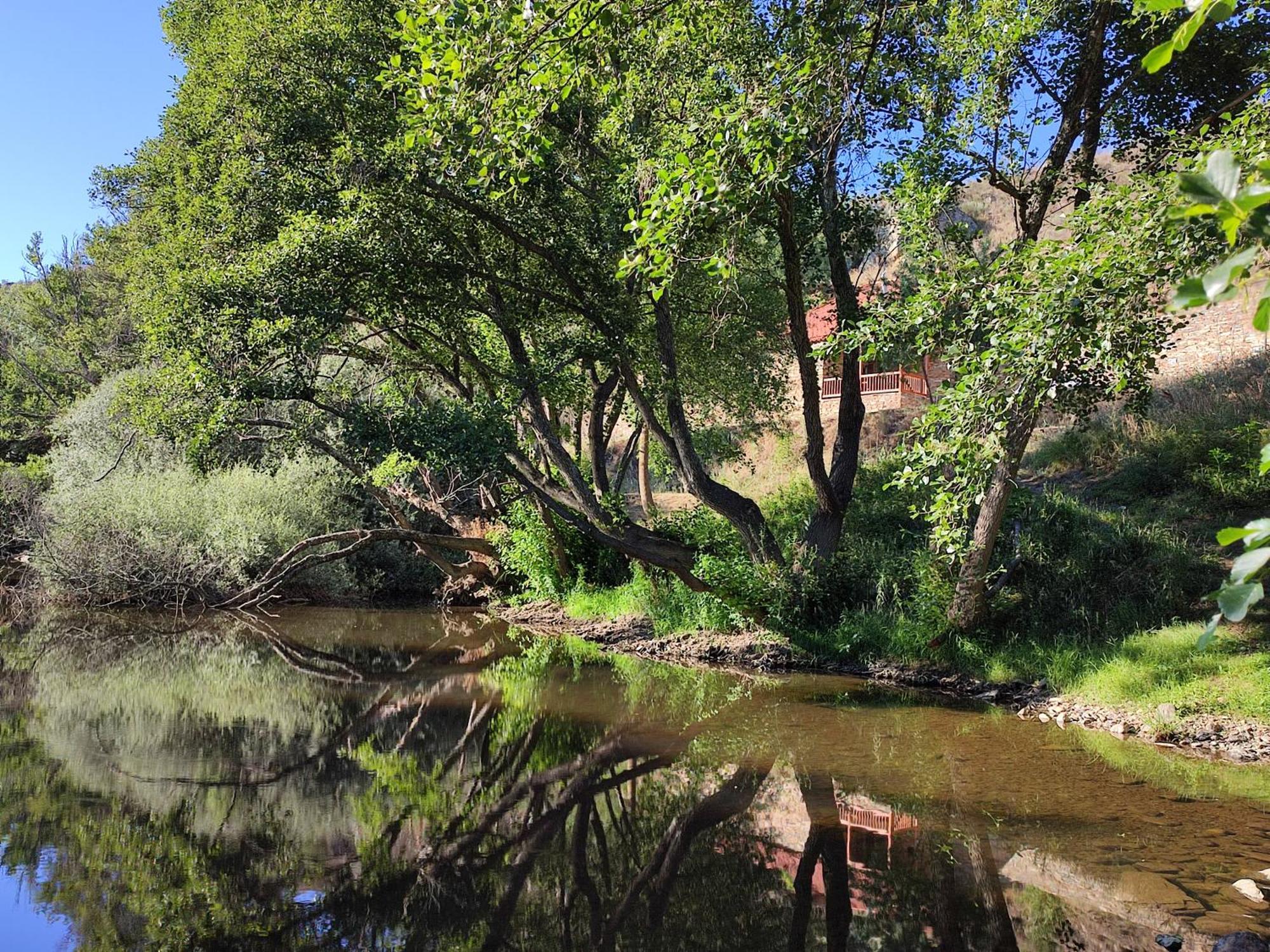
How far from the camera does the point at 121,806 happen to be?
7168 millimetres

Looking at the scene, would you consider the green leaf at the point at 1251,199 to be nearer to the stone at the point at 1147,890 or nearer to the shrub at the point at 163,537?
the stone at the point at 1147,890

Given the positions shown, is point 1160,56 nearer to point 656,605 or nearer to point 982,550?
point 982,550

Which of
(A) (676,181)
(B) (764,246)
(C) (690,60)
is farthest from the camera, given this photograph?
(B) (764,246)

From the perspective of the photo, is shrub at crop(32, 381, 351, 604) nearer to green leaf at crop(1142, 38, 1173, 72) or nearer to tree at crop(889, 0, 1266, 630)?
tree at crop(889, 0, 1266, 630)

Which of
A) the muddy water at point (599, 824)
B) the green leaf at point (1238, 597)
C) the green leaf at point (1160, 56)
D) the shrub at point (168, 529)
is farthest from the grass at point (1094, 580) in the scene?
the green leaf at point (1238, 597)

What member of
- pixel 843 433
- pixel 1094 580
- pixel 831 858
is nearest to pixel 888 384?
pixel 843 433

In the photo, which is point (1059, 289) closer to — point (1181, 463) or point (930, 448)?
point (930, 448)

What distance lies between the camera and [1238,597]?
123 centimetres

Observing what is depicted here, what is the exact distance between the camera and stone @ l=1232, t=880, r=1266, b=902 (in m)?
5.02

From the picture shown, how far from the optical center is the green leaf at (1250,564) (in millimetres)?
1204

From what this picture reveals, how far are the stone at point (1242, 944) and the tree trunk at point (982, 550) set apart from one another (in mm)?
5851

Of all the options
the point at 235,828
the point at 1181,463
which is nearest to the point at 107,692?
the point at 235,828

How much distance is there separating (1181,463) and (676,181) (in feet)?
40.5

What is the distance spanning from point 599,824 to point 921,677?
6.56 m
